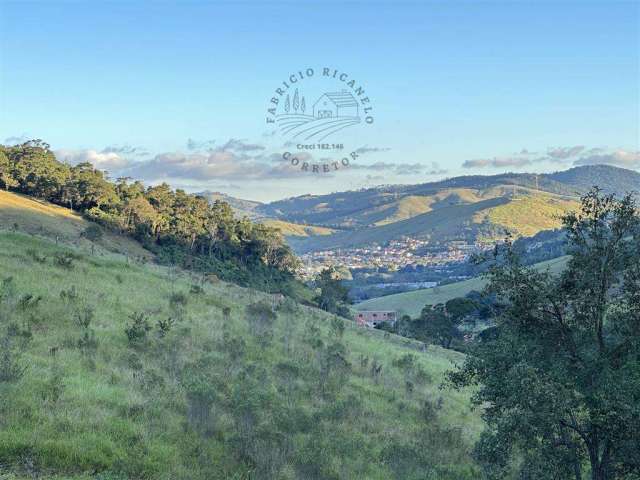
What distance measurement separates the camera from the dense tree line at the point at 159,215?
71875 millimetres

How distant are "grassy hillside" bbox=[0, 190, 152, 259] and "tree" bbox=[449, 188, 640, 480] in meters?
44.2

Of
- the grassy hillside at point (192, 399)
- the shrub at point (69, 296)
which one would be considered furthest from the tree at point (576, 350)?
the shrub at point (69, 296)

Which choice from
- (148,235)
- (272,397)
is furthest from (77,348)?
(148,235)

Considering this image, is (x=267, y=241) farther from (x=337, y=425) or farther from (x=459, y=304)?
(x=337, y=425)

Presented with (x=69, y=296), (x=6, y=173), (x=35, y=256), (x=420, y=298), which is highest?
(x=6, y=173)

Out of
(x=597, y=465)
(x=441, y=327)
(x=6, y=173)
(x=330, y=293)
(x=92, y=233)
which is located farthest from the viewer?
(x=330, y=293)

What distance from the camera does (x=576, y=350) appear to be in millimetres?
13148

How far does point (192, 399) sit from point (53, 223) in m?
53.6

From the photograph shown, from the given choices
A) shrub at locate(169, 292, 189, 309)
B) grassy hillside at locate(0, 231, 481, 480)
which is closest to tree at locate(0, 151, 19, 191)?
grassy hillside at locate(0, 231, 481, 480)

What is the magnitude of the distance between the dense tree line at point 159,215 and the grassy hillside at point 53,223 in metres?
3.04

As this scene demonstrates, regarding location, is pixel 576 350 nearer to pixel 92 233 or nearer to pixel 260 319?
pixel 260 319

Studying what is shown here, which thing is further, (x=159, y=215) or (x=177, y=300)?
(x=159, y=215)

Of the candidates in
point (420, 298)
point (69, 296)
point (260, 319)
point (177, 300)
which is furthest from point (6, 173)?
point (420, 298)

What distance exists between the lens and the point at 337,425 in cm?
1636
